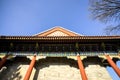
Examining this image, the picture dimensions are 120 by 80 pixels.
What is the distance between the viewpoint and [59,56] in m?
11.2

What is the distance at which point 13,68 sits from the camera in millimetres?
10891

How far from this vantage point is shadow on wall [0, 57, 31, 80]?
10.2 m

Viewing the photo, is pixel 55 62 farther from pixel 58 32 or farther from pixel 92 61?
pixel 58 32

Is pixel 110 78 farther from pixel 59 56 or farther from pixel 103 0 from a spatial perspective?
pixel 103 0

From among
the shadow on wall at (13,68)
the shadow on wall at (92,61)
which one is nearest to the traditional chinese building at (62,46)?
the shadow on wall at (92,61)

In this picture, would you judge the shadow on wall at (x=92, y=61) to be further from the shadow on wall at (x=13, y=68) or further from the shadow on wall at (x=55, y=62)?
the shadow on wall at (x=13, y=68)

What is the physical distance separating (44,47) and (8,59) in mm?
2401

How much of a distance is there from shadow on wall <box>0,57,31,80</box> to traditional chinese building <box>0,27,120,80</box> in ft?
1.52

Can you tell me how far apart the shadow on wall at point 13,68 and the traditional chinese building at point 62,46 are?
462 millimetres

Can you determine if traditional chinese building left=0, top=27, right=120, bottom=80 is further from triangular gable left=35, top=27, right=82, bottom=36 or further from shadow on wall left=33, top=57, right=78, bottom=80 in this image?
triangular gable left=35, top=27, right=82, bottom=36

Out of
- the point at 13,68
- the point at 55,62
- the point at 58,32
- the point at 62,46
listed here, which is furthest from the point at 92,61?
the point at 58,32

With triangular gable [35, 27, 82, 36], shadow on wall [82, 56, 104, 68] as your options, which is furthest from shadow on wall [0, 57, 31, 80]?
triangular gable [35, 27, 82, 36]

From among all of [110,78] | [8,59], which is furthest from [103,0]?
[8,59]

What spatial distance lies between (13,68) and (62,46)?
3.44 metres
